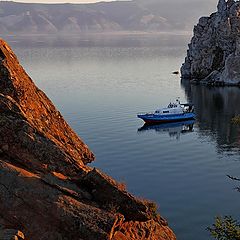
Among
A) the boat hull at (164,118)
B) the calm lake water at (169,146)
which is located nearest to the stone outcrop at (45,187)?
the calm lake water at (169,146)

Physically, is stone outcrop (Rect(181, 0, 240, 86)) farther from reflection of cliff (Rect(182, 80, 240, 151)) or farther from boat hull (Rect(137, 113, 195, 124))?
boat hull (Rect(137, 113, 195, 124))

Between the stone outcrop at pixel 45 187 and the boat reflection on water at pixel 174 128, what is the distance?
69.9 metres

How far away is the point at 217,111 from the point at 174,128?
24.3 meters

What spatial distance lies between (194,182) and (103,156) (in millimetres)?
20579

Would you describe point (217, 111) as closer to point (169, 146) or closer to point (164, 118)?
point (164, 118)

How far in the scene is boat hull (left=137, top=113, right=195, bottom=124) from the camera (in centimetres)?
10812

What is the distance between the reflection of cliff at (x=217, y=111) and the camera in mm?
91356

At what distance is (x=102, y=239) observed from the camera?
23.2m

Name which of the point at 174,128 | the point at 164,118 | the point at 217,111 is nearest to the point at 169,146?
the point at 174,128

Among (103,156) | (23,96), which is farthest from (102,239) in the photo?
(103,156)

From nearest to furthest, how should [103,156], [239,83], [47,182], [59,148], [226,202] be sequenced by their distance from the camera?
[47,182], [59,148], [226,202], [103,156], [239,83]

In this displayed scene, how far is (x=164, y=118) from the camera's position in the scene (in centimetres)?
11162

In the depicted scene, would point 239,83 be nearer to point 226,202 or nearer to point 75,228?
point 226,202

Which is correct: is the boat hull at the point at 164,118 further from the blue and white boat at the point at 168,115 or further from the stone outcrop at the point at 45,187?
the stone outcrop at the point at 45,187
